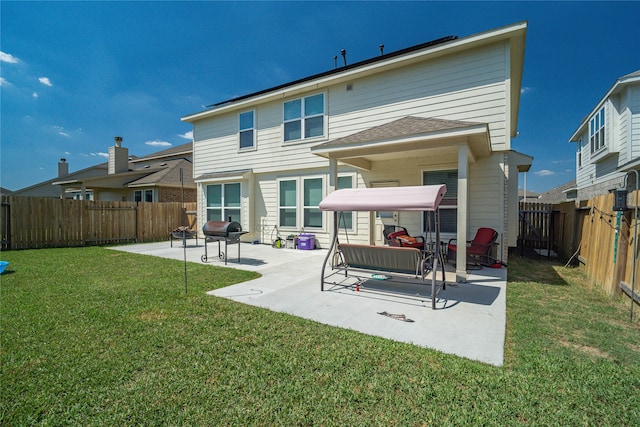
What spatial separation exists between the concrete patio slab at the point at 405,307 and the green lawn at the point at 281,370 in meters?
0.24

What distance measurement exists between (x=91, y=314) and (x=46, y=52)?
551 inches

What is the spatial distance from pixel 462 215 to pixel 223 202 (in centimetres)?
1063

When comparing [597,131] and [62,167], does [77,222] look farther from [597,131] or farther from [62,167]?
[597,131]

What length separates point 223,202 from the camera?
13172mm

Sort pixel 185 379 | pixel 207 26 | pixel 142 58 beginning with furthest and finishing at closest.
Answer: pixel 142 58 < pixel 207 26 < pixel 185 379

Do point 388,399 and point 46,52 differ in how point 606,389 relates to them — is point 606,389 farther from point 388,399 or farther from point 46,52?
point 46,52

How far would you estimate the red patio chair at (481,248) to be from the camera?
277 inches

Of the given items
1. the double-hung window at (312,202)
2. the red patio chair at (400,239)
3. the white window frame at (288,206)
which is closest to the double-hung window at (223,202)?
the white window frame at (288,206)

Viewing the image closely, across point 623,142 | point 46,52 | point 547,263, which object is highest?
point 46,52

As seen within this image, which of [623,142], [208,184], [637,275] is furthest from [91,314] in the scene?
[623,142]

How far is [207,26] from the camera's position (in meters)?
11.5

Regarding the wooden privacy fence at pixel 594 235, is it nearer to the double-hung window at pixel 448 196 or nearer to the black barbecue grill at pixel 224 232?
the double-hung window at pixel 448 196

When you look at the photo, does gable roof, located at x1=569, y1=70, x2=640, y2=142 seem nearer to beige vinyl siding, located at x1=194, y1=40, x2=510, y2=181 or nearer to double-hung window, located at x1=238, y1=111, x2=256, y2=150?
beige vinyl siding, located at x1=194, y1=40, x2=510, y2=181

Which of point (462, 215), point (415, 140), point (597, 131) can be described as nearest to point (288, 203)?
point (415, 140)
